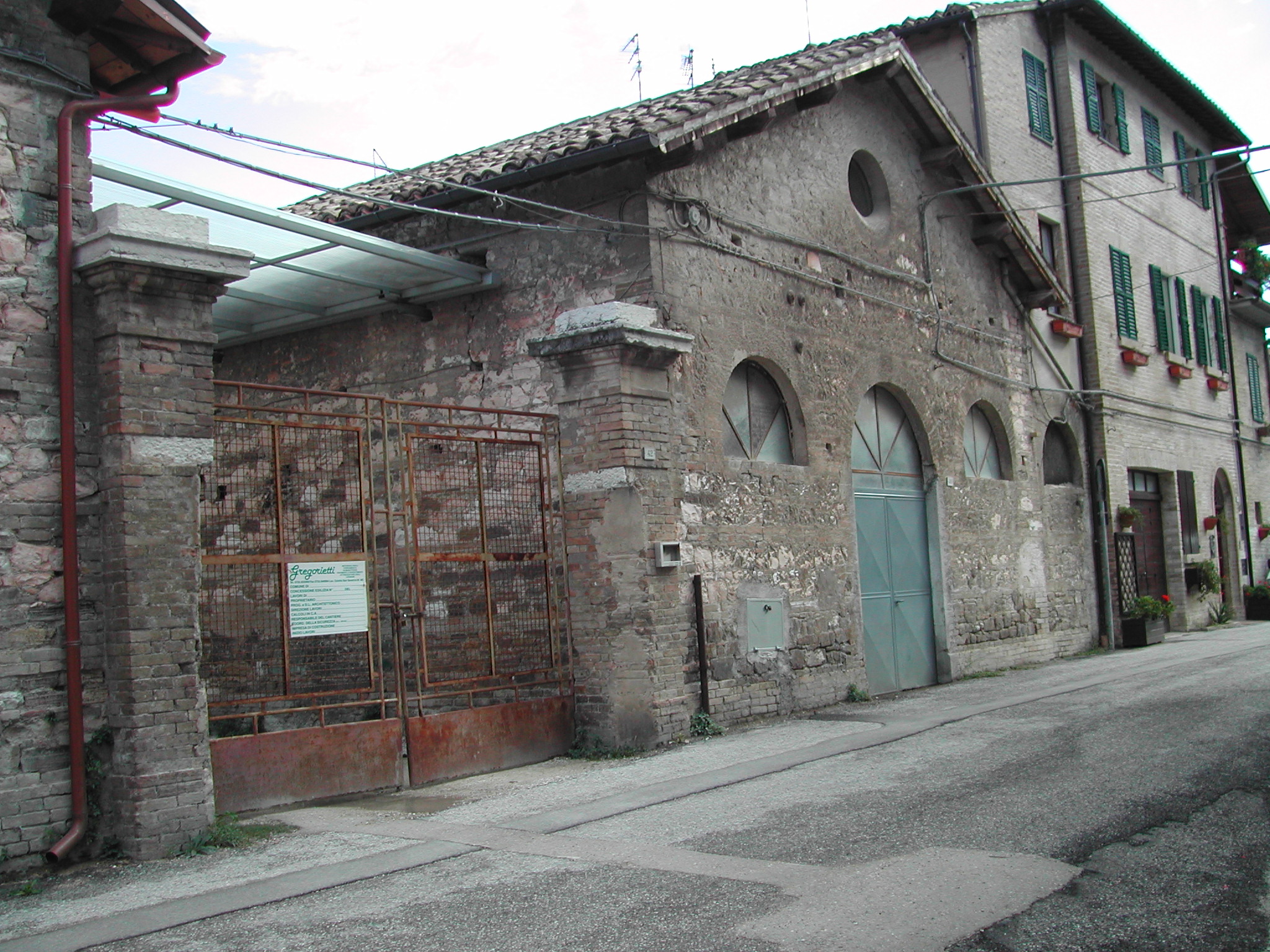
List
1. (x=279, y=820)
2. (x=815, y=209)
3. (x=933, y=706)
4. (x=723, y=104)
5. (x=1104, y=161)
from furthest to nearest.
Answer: (x=1104, y=161)
(x=815, y=209)
(x=933, y=706)
(x=723, y=104)
(x=279, y=820)

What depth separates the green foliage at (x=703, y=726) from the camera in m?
9.13

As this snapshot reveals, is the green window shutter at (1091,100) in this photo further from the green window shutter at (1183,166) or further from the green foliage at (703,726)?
the green foliage at (703,726)

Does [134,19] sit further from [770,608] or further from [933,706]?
[933,706]

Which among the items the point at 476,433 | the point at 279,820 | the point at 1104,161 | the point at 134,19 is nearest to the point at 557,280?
the point at 476,433

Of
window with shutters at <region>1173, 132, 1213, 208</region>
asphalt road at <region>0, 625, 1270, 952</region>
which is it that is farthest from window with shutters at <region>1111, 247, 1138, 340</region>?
asphalt road at <region>0, 625, 1270, 952</region>

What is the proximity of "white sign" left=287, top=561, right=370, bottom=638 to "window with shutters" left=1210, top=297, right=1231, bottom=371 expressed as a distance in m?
19.1

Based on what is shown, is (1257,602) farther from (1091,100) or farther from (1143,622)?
(1091,100)

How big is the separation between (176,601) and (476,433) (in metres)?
4.21

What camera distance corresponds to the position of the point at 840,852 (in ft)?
17.8

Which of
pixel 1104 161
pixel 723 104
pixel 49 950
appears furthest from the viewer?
pixel 1104 161

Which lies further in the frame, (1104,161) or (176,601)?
(1104,161)

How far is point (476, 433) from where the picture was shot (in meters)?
10.1

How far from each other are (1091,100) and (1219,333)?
6.29 meters

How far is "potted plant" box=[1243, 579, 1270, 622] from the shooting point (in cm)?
2125
